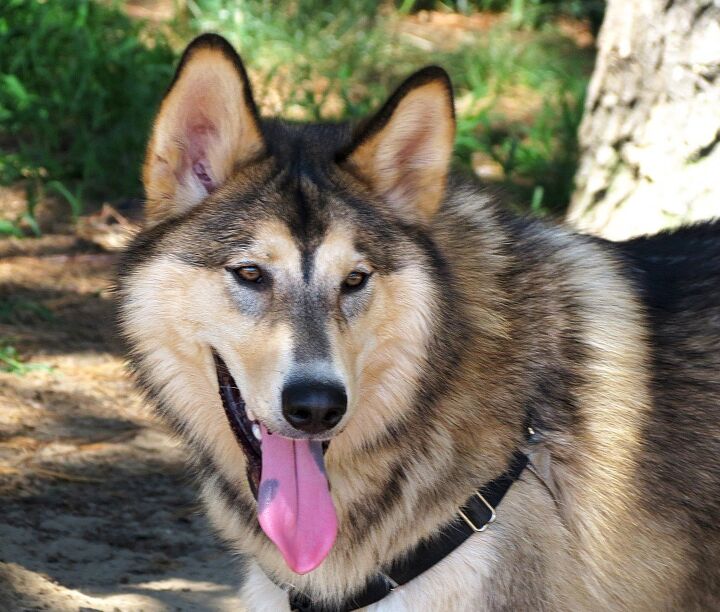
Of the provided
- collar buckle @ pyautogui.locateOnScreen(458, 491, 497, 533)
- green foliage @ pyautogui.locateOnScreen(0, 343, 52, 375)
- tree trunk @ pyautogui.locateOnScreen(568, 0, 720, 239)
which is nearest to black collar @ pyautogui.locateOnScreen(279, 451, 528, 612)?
collar buckle @ pyautogui.locateOnScreen(458, 491, 497, 533)

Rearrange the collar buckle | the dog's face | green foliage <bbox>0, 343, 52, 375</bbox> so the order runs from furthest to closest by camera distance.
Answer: green foliage <bbox>0, 343, 52, 375</bbox>, the collar buckle, the dog's face

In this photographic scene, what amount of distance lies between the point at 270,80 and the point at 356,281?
4.70 metres

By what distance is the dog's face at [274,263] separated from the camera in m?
2.74

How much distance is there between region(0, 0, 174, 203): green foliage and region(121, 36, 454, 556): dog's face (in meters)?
3.36

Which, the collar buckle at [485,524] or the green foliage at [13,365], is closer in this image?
the collar buckle at [485,524]

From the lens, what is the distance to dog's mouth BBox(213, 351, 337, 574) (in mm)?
2773

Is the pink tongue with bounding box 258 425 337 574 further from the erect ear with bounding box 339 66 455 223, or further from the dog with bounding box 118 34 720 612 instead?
the erect ear with bounding box 339 66 455 223

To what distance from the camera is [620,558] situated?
2969mm

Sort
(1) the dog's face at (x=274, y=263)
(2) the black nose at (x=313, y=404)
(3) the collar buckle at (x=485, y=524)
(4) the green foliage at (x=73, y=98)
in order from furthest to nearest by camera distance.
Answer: (4) the green foliage at (x=73, y=98) < (3) the collar buckle at (x=485, y=524) < (1) the dog's face at (x=274, y=263) < (2) the black nose at (x=313, y=404)

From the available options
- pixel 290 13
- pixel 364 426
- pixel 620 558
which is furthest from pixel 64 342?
pixel 290 13

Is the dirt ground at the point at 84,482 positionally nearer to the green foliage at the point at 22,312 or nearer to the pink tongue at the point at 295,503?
the green foliage at the point at 22,312

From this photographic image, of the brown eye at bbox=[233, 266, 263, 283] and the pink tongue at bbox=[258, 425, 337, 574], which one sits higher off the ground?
the brown eye at bbox=[233, 266, 263, 283]

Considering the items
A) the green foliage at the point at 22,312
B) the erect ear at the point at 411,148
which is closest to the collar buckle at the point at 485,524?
the erect ear at the point at 411,148

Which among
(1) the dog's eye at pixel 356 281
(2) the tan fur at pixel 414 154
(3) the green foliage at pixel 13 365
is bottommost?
(3) the green foliage at pixel 13 365
